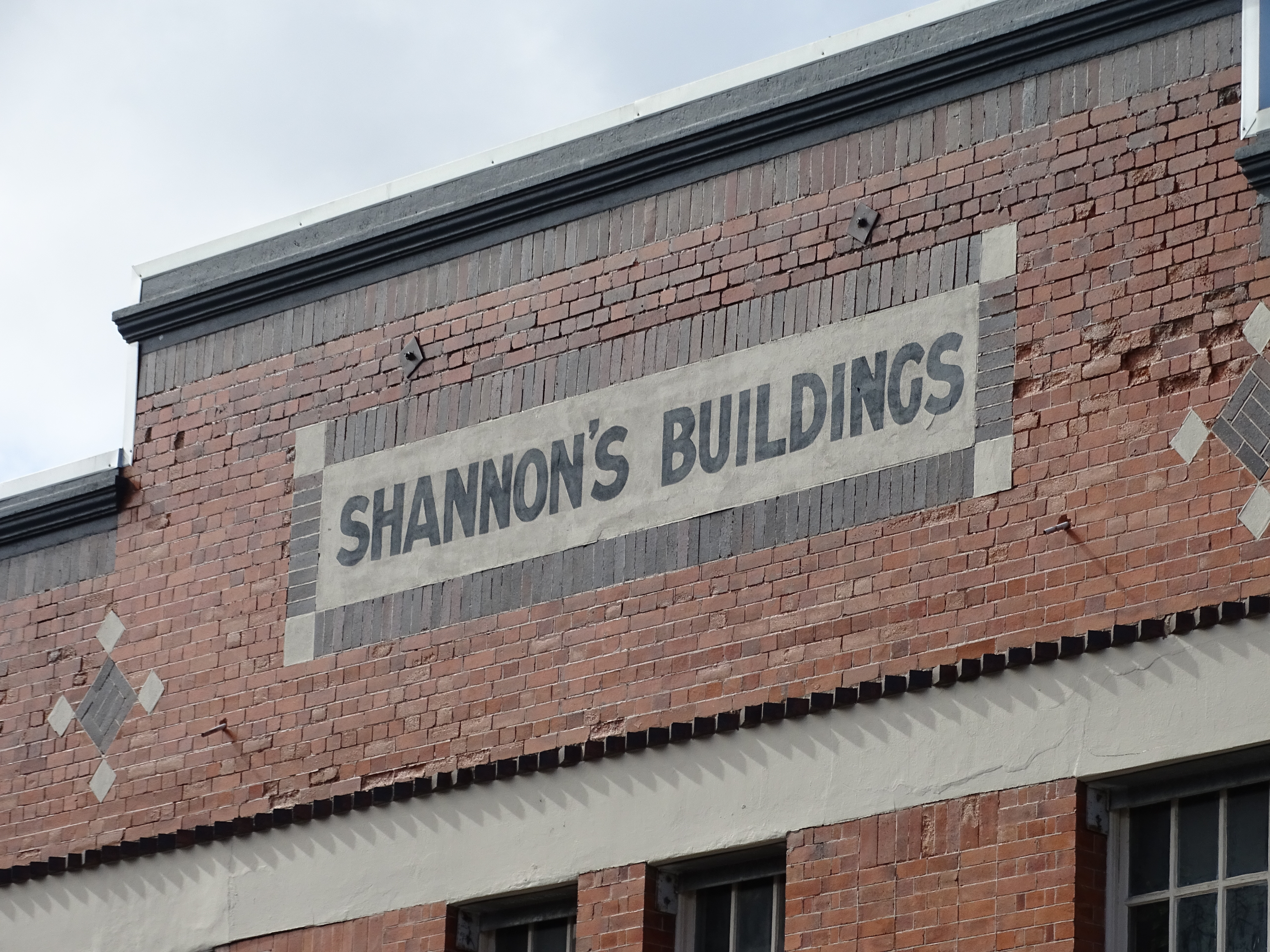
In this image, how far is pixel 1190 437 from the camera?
533 inches

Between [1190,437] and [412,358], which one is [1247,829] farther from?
[412,358]

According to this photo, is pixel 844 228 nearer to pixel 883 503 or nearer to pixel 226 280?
pixel 883 503

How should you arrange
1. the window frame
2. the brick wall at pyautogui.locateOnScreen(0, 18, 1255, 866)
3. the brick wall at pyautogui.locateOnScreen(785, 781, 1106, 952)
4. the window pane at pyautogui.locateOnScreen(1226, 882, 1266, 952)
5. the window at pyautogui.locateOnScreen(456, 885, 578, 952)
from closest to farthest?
1. the window pane at pyautogui.locateOnScreen(1226, 882, 1266, 952)
2. the brick wall at pyautogui.locateOnScreen(785, 781, 1106, 952)
3. the brick wall at pyautogui.locateOnScreen(0, 18, 1255, 866)
4. the window frame
5. the window at pyautogui.locateOnScreen(456, 885, 578, 952)

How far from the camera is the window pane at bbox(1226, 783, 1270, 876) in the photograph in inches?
504

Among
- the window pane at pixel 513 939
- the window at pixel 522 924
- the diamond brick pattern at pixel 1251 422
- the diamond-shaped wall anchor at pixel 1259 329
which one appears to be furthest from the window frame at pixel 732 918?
the diamond-shaped wall anchor at pixel 1259 329

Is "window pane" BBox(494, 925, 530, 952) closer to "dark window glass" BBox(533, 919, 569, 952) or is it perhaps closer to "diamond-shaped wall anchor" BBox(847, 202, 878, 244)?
"dark window glass" BBox(533, 919, 569, 952)

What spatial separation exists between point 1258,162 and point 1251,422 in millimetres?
1339

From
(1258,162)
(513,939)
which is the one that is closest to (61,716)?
(513,939)

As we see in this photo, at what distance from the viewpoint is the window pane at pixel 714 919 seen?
1449 cm

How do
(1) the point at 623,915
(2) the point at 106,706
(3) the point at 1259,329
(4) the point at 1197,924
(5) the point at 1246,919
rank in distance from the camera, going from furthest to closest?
(2) the point at 106,706, (1) the point at 623,915, (3) the point at 1259,329, (4) the point at 1197,924, (5) the point at 1246,919

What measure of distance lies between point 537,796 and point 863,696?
6.85 feet

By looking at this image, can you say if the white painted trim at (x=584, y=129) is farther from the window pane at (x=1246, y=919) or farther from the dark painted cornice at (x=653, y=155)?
the window pane at (x=1246, y=919)

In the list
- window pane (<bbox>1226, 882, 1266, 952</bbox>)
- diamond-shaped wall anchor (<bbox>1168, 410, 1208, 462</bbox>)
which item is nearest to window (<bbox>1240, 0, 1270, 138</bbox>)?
diamond-shaped wall anchor (<bbox>1168, 410, 1208, 462</bbox>)

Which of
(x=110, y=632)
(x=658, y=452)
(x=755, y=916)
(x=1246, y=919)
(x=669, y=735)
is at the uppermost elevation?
(x=658, y=452)
